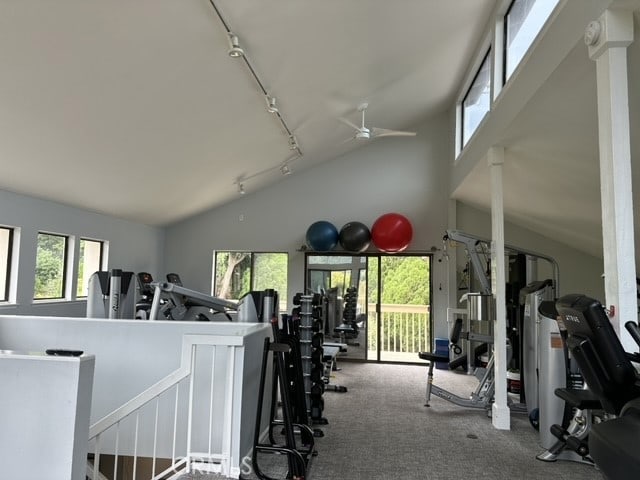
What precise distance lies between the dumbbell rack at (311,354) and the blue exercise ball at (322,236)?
291 cm

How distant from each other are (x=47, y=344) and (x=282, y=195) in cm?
471

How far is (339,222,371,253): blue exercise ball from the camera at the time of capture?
6941mm

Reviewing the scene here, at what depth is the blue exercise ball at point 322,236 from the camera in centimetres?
705

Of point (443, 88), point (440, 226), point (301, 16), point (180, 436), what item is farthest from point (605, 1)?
point (440, 226)

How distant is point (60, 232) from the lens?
222 inches

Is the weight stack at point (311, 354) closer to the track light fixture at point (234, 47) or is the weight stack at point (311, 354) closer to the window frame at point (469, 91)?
the track light fixture at point (234, 47)

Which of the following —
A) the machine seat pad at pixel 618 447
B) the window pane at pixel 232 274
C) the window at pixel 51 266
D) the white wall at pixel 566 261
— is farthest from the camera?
the window pane at pixel 232 274

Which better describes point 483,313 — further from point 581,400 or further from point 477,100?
point 477,100

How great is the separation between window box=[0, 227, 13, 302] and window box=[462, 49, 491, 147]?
546 centimetres

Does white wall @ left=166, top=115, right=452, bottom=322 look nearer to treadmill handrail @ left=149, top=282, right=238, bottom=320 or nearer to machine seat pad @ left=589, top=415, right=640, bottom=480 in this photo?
treadmill handrail @ left=149, top=282, right=238, bottom=320

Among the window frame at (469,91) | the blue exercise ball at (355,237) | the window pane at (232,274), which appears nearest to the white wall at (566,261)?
the window frame at (469,91)

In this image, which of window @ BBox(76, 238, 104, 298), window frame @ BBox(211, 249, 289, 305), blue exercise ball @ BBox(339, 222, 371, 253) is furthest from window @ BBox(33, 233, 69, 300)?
blue exercise ball @ BBox(339, 222, 371, 253)

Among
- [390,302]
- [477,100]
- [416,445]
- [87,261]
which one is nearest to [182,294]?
[416,445]

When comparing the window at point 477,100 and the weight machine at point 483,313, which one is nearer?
the weight machine at point 483,313
